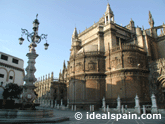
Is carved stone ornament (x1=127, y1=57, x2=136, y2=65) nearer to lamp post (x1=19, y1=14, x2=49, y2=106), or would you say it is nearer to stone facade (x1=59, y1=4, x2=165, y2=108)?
stone facade (x1=59, y1=4, x2=165, y2=108)

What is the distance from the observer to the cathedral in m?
26.8

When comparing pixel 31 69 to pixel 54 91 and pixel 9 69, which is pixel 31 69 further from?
pixel 54 91

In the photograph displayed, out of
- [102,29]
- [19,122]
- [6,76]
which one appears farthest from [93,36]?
[19,122]

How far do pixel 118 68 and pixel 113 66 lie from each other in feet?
4.90

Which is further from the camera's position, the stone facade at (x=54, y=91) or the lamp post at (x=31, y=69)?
the stone facade at (x=54, y=91)

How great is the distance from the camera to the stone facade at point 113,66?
27.2m

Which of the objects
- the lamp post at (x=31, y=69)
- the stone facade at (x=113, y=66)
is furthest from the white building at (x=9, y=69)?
the lamp post at (x=31, y=69)

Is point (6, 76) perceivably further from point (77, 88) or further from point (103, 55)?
point (103, 55)

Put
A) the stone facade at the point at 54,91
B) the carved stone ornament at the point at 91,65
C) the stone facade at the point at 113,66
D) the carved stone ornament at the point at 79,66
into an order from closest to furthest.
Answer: the stone facade at the point at 113,66 → the carved stone ornament at the point at 91,65 → the carved stone ornament at the point at 79,66 → the stone facade at the point at 54,91

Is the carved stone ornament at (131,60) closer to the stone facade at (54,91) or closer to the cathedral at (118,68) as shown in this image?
the cathedral at (118,68)

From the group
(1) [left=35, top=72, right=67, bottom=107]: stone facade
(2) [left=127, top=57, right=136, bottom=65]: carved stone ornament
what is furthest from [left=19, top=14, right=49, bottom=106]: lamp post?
(1) [left=35, top=72, right=67, bottom=107]: stone facade

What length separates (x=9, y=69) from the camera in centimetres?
4081

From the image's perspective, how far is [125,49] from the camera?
28547 millimetres

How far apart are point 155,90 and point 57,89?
3500 centimetres
